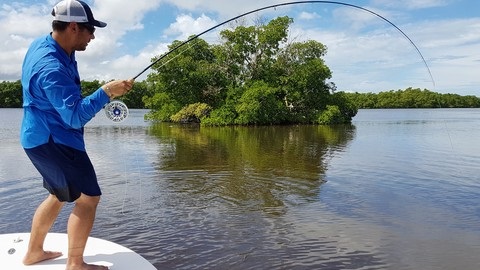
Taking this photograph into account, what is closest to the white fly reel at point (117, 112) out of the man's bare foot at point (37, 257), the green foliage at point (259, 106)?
the man's bare foot at point (37, 257)

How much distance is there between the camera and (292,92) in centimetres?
4528

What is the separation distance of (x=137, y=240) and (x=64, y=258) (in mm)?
2352

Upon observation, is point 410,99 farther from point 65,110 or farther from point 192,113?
point 65,110

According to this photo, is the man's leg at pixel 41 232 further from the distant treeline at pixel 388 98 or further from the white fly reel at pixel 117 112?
the distant treeline at pixel 388 98

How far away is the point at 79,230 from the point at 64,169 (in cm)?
51

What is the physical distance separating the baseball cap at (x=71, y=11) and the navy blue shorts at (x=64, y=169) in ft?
2.97

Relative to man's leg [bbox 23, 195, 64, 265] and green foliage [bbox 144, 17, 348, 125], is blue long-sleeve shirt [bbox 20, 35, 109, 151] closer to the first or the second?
man's leg [bbox 23, 195, 64, 265]

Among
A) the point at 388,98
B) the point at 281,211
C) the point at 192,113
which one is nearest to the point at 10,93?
the point at 192,113

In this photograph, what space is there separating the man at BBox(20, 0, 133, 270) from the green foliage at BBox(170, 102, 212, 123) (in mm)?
A: 39520

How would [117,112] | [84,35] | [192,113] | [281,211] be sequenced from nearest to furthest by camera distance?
1. [84,35]
2. [117,112]
3. [281,211]
4. [192,113]

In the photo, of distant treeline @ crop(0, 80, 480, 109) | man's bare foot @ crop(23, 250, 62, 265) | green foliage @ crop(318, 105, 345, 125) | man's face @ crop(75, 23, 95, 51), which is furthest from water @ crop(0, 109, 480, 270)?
distant treeline @ crop(0, 80, 480, 109)

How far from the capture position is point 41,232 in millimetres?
3576

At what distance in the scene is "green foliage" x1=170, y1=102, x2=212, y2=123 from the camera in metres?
43.2

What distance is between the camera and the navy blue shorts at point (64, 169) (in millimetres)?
3137
